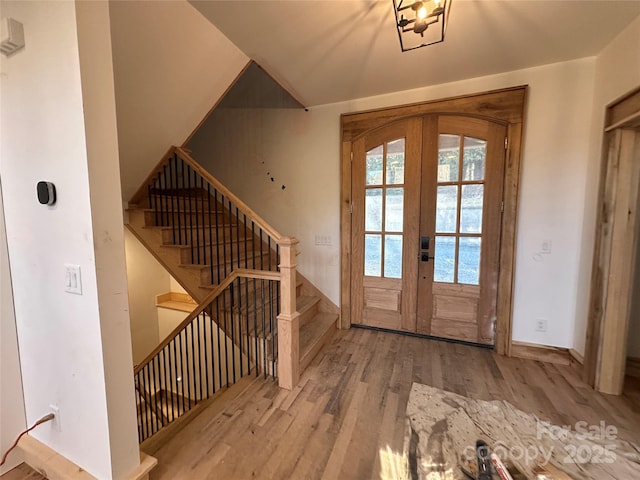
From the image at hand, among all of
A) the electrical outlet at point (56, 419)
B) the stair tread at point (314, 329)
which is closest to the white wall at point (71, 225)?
the electrical outlet at point (56, 419)

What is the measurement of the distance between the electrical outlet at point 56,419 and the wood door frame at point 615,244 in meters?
3.44

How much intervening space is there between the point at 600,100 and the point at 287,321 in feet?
9.69

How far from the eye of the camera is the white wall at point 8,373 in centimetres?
138

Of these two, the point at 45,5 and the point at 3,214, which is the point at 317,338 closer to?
the point at 3,214

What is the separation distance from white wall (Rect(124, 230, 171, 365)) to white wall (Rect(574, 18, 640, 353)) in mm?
5150

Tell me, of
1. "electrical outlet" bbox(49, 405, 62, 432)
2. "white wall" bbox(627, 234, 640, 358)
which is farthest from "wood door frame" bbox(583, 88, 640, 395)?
"electrical outlet" bbox(49, 405, 62, 432)

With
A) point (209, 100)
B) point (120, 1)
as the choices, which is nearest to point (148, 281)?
point (209, 100)

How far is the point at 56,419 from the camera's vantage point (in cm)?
135

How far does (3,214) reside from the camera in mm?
1356

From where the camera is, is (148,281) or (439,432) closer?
(439,432)

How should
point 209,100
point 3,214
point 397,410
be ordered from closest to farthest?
point 3,214 < point 397,410 < point 209,100

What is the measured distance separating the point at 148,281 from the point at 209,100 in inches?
122

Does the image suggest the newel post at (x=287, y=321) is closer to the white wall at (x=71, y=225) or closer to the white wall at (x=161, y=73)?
the white wall at (x=71, y=225)

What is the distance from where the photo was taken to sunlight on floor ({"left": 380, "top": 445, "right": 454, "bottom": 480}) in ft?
4.49
